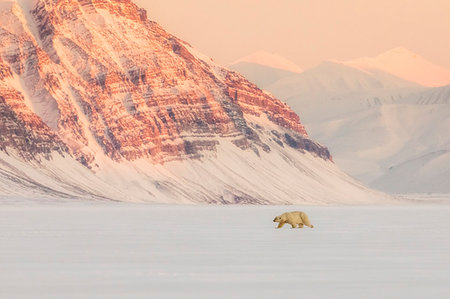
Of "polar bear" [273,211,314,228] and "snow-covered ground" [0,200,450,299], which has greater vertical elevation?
"polar bear" [273,211,314,228]

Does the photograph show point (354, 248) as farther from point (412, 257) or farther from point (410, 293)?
point (410, 293)

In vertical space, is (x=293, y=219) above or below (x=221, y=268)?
above

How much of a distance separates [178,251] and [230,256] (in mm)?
4074

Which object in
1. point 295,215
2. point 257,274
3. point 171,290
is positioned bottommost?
point 171,290

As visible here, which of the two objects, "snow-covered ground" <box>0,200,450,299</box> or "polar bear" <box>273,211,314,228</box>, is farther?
"polar bear" <box>273,211,314,228</box>

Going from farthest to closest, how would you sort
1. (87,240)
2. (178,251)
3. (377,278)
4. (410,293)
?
(87,240) → (178,251) → (377,278) → (410,293)

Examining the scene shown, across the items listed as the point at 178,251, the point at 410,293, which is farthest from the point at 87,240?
the point at 410,293

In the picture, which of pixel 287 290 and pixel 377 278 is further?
pixel 377 278

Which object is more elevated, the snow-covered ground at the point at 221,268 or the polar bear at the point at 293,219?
the polar bear at the point at 293,219

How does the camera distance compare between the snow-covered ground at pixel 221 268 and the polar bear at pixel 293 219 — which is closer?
the snow-covered ground at pixel 221 268

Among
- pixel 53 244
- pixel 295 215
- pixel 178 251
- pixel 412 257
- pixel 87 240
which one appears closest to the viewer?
pixel 412 257

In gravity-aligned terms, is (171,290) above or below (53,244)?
below

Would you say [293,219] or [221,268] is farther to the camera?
[293,219]

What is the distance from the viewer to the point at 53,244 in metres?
50.4
